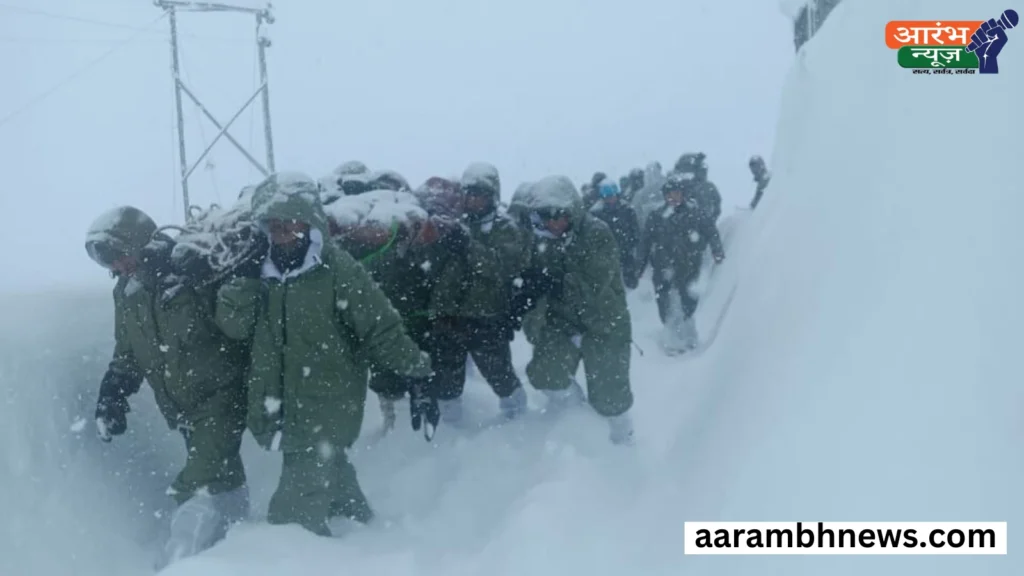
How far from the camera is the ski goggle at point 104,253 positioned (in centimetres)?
349

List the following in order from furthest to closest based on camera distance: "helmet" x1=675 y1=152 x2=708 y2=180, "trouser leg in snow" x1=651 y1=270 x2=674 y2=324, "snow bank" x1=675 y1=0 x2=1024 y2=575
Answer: "helmet" x1=675 y1=152 x2=708 y2=180, "trouser leg in snow" x1=651 y1=270 x2=674 y2=324, "snow bank" x1=675 y1=0 x2=1024 y2=575

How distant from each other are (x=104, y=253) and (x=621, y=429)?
321 cm

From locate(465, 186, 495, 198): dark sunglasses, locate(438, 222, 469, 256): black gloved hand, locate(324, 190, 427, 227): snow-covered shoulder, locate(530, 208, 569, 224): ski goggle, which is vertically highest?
locate(465, 186, 495, 198): dark sunglasses

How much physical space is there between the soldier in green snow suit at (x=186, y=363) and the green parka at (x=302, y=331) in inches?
8.5

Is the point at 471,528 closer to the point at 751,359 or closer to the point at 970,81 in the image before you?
the point at 751,359

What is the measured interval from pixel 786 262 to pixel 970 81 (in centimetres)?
153

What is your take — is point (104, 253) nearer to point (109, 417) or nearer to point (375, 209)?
point (109, 417)

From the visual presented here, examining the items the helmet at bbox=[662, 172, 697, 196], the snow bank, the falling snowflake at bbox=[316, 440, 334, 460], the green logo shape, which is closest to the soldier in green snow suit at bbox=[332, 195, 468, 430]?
the falling snowflake at bbox=[316, 440, 334, 460]

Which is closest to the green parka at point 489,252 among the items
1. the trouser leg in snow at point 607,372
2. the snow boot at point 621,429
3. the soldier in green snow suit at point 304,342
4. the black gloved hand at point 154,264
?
the trouser leg in snow at point 607,372

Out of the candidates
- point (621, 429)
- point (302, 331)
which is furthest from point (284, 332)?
point (621, 429)

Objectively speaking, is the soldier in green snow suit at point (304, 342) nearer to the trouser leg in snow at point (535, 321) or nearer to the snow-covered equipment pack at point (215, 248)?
the snow-covered equipment pack at point (215, 248)

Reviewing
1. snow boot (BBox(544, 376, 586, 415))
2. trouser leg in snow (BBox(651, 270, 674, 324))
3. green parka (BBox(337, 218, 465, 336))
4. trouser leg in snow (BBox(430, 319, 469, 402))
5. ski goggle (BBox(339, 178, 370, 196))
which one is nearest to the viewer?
green parka (BBox(337, 218, 465, 336))

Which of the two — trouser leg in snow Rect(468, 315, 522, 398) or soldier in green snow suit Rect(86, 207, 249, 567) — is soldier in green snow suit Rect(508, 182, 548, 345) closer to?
trouser leg in snow Rect(468, 315, 522, 398)

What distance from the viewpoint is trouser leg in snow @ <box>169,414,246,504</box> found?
3.49m
